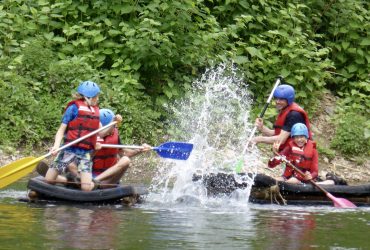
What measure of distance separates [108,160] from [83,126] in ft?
2.34

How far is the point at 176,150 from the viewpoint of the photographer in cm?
1180

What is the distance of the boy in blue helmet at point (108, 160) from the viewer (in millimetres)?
11406

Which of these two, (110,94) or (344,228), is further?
(110,94)

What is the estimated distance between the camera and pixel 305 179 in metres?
12.2

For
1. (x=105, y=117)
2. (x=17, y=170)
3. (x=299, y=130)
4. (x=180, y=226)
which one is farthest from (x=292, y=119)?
(x=17, y=170)

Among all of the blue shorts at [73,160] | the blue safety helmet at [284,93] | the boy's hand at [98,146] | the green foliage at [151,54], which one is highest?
the green foliage at [151,54]

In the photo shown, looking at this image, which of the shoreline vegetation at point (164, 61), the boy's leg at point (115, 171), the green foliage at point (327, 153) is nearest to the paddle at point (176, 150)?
the boy's leg at point (115, 171)

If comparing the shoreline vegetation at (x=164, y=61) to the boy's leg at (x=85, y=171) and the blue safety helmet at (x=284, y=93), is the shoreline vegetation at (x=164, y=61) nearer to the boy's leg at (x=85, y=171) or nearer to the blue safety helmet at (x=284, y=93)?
the blue safety helmet at (x=284, y=93)

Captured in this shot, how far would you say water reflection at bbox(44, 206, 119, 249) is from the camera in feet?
27.1

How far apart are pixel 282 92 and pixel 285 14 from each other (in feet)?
17.9

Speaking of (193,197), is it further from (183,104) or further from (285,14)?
(285,14)

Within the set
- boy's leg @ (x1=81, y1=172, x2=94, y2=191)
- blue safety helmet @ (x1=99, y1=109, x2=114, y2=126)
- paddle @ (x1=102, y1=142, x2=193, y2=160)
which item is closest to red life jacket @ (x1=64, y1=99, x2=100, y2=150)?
boy's leg @ (x1=81, y1=172, x2=94, y2=191)

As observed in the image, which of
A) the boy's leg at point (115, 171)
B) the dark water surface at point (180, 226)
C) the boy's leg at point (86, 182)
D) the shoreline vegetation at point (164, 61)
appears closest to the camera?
the dark water surface at point (180, 226)

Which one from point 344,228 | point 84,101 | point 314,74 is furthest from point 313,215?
point 314,74
